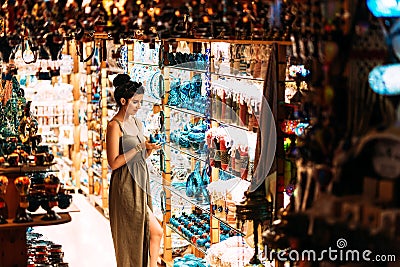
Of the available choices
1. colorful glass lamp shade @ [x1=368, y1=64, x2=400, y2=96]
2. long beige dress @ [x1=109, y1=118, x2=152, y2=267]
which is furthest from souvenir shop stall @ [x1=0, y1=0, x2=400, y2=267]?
long beige dress @ [x1=109, y1=118, x2=152, y2=267]

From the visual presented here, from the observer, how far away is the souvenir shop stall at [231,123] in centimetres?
183

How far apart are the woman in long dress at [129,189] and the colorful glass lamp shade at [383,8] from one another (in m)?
3.94

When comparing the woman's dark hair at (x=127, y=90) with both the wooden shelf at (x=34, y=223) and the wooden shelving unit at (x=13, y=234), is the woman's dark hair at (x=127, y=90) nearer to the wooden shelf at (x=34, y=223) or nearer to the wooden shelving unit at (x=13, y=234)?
the wooden shelving unit at (x=13, y=234)

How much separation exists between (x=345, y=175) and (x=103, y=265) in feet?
19.2

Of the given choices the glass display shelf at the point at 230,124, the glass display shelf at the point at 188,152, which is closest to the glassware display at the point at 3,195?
the glass display shelf at the point at 230,124

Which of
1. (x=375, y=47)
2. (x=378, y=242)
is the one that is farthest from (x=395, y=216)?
(x=375, y=47)

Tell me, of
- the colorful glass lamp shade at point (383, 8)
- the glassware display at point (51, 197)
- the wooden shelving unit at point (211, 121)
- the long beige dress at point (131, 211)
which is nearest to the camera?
the colorful glass lamp shade at point (383, 8)

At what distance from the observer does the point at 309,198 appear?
1985mm

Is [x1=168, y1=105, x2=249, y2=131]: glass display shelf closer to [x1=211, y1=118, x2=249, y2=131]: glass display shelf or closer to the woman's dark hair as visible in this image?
[x1=211, y1=118, x2=249, y2=131]: glass display shelf

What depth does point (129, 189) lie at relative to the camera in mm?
5938

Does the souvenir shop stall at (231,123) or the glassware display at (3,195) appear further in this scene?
the glassware display at (3,195)

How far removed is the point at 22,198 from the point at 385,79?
3.39 m

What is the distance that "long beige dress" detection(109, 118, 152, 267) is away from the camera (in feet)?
19.4

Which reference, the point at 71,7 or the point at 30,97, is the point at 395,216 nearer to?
the point at 71,7
